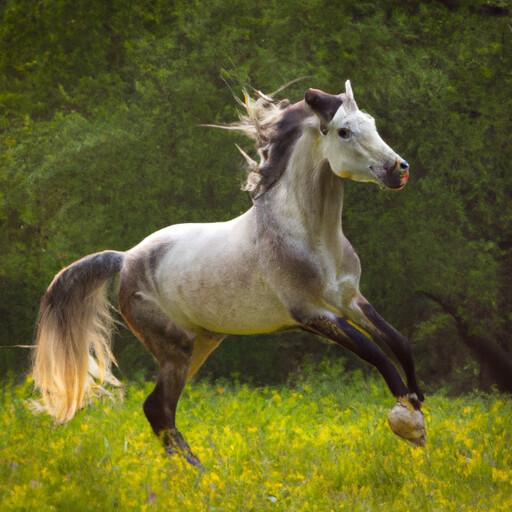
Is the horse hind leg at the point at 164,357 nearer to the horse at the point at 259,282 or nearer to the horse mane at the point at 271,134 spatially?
the horse at the point at 259,282

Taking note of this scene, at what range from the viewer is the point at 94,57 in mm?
13352

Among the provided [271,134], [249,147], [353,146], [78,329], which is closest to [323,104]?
[353,146]

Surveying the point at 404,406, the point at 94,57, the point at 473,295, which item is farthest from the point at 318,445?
the point at 94,57

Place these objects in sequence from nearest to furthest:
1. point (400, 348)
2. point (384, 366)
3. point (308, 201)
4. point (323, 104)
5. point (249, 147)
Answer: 1. point (384, 366)
2. point (400, 348)
3. point (323, 104)
4. point (308, 201)
5. point (249, 147)

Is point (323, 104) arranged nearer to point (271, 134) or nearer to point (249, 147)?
point (271, 134)

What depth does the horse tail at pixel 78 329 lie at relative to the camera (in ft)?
24.0

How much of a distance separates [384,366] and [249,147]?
5994mm

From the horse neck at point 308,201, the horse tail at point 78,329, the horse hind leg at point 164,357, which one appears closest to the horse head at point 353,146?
the horse neck at point 308,201

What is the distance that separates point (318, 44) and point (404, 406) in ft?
22.1

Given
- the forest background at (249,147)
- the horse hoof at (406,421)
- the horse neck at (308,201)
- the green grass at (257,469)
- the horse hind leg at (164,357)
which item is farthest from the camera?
the forest background at (249,147)

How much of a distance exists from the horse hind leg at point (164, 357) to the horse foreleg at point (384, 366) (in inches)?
47.2

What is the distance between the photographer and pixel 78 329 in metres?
7.48

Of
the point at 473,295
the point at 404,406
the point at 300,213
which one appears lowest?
the point at 473,295

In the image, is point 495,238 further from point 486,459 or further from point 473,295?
point 486,459
